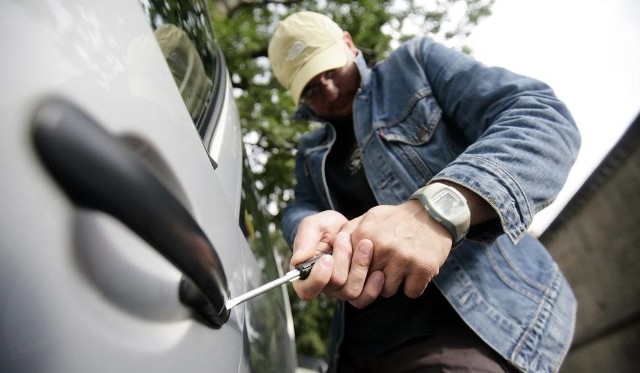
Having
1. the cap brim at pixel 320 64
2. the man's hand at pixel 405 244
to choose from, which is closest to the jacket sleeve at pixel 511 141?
the man's hand at pixel 405 244

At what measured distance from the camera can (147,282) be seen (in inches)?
17.1

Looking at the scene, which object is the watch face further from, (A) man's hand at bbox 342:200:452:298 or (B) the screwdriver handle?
(B) the screwdriver handle

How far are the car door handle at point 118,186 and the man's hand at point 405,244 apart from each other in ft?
0.93

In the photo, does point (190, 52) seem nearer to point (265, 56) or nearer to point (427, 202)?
point (427, 202)

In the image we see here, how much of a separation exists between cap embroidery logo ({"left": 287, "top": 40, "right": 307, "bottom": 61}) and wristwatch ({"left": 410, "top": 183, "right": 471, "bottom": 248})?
33.2 inches

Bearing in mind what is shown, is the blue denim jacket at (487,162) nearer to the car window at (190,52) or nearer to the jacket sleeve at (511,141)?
the jacket sleeve at (511,141)

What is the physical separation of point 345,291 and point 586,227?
8.52 feet

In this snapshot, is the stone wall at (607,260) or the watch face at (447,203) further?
the stone wall at (607,260)

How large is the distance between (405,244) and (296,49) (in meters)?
0.95

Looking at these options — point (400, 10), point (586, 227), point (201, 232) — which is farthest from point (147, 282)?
point (400, 10)

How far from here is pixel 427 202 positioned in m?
0.69

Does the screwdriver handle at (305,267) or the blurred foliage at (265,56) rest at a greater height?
the screwdriver handle at (305,267)

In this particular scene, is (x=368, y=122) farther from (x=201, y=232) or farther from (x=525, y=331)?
(x=201, y=232)

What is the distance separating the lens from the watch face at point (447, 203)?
68 cm
